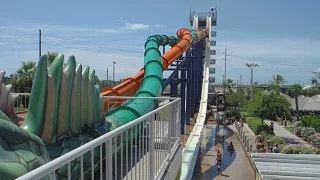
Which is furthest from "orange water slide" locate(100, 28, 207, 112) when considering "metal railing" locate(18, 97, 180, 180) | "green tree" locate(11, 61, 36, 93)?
"green tree" locate(11, 61, 36, 93)

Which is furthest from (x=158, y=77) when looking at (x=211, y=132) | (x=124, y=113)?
(x=211, y=132)

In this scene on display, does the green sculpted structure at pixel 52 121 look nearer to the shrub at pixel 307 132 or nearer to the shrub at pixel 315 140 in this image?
the shrub at pixel 315 140

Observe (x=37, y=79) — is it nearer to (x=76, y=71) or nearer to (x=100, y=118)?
(x=76, y=71)

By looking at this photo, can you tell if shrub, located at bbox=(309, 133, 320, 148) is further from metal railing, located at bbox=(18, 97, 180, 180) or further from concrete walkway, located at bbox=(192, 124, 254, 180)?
metal railing, located at bbox=(18, 97, 180, 180)

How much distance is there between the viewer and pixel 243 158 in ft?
62.2

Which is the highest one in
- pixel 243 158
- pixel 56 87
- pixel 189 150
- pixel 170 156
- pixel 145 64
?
pixel 145 64

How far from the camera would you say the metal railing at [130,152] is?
6.98 ft

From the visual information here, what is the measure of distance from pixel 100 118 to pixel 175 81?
1563 centimetres

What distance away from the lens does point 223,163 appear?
17.7 m

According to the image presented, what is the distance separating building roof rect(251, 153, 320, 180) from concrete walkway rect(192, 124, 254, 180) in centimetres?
197

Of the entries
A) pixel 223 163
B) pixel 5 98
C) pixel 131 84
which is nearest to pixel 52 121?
pixel 5 98

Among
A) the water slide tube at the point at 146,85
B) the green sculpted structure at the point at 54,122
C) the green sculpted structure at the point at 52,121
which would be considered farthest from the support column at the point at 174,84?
the green sculpted structure at the point at 52,121

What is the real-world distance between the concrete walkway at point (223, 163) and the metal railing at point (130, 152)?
8926 mm

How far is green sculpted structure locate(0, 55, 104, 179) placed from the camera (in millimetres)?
2732
